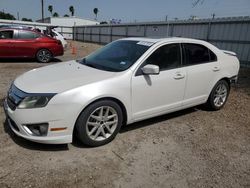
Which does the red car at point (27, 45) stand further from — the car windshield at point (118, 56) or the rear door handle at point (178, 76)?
the rear door handle at point (178, 76)

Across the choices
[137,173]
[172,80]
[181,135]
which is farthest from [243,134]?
[137,173]

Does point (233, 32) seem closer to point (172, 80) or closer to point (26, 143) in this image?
point (172, 80)

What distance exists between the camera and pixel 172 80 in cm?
426

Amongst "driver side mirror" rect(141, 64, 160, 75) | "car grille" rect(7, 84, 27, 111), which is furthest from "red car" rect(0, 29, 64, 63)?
"driver side mirror" rect(141, 64, 160, 75)

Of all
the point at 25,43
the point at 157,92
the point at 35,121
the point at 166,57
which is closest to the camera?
the point at 35,121

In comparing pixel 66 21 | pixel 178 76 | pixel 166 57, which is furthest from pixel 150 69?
pixel 66 21

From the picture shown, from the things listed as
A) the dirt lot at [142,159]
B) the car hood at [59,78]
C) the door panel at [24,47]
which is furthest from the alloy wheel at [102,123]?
the door panel at [24,47]

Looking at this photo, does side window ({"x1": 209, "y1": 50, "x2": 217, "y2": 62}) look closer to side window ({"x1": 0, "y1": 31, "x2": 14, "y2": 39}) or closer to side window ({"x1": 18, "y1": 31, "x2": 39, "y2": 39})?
side window ({"x1": 18, "y1": 31, "x2": 39, "y2": 39})

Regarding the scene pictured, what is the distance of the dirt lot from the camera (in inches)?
116

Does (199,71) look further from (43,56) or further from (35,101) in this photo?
(43,56)

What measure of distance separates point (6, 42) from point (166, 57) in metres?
8.93

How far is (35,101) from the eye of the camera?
10.6ft

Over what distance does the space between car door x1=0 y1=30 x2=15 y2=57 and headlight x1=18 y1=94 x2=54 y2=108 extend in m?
8.81

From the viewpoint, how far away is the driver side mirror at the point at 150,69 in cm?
379
